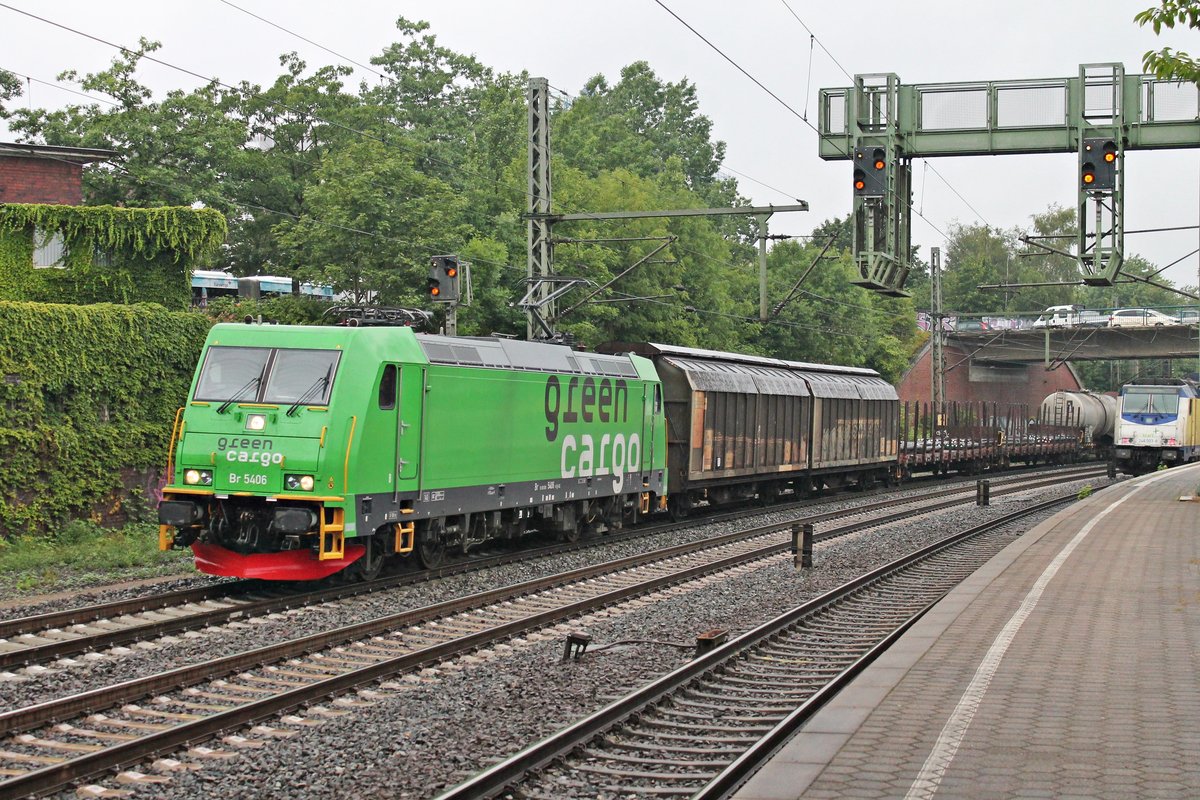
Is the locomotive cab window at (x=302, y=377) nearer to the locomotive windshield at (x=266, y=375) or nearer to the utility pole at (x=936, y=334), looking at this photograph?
the locomotive windshield at (x=266, y=375)

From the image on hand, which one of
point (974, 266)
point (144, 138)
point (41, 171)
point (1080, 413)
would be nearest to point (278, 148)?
point (144, 138)

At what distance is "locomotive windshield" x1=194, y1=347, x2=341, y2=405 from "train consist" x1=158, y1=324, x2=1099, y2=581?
0.7 inches

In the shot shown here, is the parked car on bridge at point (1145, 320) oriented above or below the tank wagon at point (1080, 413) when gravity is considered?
above

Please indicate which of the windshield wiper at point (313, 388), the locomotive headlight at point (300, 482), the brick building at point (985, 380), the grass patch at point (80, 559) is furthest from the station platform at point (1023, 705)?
the brick building at point (985, 380)

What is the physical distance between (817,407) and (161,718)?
A: 2610cm

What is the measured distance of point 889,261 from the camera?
22750mm

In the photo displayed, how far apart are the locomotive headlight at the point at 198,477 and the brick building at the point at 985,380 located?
206 ft

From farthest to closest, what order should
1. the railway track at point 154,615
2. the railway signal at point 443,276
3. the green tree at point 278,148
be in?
the green tree at point 278,148 → the railway signal at point 443,276 → the railway track at point 154,615

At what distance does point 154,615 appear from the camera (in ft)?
44.1

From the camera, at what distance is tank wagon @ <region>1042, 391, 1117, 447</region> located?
62.3 metres

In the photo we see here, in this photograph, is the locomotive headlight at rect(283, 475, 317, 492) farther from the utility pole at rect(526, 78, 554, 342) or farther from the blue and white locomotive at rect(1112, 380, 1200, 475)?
the blue and white locomotive at rect(1112, 380, 1200, 475)

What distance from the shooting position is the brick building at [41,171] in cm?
3553

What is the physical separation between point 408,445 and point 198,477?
8.17 feet

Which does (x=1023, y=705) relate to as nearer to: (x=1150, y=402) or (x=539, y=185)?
(x=539, y=185)
